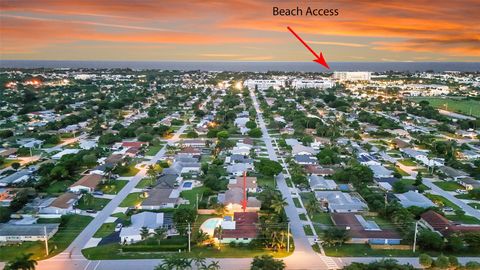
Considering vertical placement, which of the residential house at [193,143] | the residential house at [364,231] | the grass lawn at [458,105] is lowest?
the residential house at [364,231]

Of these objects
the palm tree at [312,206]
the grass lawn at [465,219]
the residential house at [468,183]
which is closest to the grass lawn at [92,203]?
the palm tree at [312,206]

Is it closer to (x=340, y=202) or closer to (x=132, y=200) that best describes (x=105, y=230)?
(x=132, y=200)

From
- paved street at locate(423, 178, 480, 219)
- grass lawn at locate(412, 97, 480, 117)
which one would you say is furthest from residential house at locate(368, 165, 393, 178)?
grass lawn at locate(412, 97, 480, 117)

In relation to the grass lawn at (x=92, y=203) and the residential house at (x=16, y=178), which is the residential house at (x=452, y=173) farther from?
the residential house at (x=16, y=178)

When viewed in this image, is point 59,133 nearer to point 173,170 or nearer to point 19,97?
point 173,170

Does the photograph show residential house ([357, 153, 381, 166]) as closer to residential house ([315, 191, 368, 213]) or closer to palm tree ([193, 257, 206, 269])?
residential house ([315, 191, 368, 213])

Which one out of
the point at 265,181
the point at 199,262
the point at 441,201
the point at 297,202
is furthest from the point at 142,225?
the point at 441,201

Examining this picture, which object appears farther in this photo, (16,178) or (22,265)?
(16,178)

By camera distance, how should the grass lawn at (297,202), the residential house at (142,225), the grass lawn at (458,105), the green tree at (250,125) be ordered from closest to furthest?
1. the residential house at (142,225)
2. the grass lawn at (297,202)
3. the green tree at (250,125)
4. the grass lawn at (458,105)
